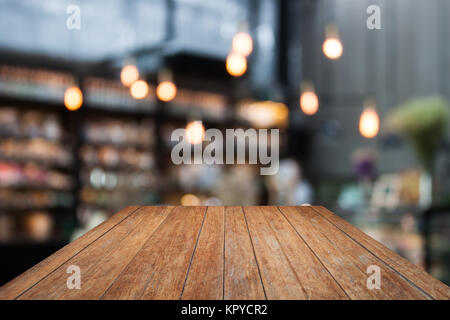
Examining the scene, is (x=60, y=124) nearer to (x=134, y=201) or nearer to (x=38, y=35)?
(x=38, y=35)

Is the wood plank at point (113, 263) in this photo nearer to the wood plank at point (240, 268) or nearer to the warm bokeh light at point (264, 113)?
the wood plank at point (240, 268)

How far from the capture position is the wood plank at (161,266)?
42.2 inches

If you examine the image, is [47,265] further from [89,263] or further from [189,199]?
[189,199]

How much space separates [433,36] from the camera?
7.64 m

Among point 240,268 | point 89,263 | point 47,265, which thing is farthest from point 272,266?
point 47,265

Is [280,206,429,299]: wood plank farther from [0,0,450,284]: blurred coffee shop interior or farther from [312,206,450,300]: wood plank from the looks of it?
[0,0,450,284]: blurred coffee shop interior

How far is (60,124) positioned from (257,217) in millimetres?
5365

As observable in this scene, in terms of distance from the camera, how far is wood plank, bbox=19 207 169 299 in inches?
42.9

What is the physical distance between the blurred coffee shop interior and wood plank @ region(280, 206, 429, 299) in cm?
179

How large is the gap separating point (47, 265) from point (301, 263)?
0.75 metres

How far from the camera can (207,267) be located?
4.07ft

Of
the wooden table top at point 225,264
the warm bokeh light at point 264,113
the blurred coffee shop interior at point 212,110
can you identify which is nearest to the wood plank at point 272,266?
the wooden table top at point 225,264

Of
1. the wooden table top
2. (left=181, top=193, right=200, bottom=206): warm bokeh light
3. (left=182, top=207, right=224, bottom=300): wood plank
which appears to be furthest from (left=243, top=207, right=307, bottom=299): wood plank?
(left=181, top=193, right=200, bottom=206): warm bokeh light
